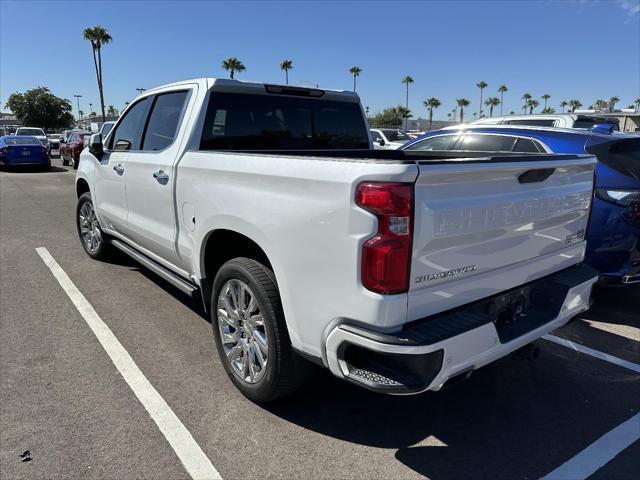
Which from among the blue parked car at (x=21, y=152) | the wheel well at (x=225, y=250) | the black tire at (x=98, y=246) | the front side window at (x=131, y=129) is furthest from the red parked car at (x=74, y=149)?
the wheel well at (x=225, y=250)

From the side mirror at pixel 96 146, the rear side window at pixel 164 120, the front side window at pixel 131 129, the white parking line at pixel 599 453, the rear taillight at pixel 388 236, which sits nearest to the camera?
the rear taillight at pixel 388 236

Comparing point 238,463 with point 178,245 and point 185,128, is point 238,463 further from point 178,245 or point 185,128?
point 185,128

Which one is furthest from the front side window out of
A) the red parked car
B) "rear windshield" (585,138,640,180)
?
the red parked car

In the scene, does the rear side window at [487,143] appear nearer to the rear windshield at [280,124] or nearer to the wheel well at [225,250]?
the rear windshield at [280,124]

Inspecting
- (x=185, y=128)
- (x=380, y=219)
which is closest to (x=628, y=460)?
(x=380, y=219)

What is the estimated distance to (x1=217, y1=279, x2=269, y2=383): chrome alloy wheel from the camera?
2.91 metres

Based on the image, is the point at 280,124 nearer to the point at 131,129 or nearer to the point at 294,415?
the point at 131,129

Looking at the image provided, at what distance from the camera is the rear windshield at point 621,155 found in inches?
175

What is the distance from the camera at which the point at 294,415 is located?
9.79 ft

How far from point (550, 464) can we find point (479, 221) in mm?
1406

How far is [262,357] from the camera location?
2902 mm

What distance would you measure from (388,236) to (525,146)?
12.9 feet

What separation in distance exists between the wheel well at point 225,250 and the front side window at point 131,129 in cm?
172

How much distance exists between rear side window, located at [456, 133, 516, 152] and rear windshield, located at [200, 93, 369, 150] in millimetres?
1831
